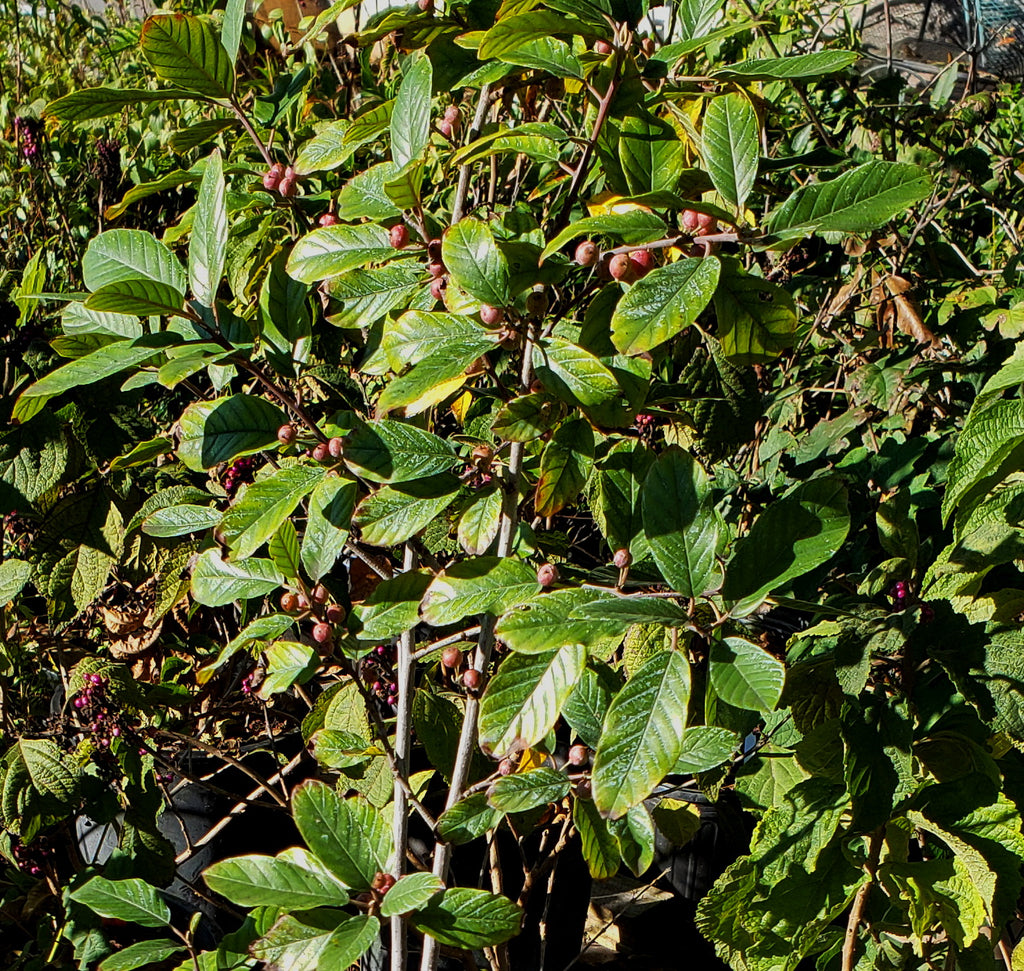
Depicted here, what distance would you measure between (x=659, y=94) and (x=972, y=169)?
4.74 feet

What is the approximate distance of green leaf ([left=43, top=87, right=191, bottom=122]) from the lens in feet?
3.59

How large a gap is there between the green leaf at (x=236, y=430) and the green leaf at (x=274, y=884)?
1.27 feet

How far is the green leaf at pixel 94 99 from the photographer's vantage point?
3.59ft

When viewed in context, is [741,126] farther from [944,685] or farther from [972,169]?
[972,169]

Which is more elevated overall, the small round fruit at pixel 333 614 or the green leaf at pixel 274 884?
the small round fruit at pixel 333 614

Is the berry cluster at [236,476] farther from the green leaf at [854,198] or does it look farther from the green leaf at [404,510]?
the green leaf at [854,198]

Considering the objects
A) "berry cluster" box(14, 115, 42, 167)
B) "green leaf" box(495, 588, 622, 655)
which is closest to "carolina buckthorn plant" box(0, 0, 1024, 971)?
"green leaf" box(495, 588, 622, 655)

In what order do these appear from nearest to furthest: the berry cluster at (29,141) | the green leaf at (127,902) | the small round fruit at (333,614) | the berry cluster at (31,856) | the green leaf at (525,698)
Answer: the green leaf at (525,698), the small round fruit at (333,614), the green leaf at (127,902), the berry cluster at (31,856), the berry cluster at (29,141)

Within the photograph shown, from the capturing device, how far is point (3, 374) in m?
1.69

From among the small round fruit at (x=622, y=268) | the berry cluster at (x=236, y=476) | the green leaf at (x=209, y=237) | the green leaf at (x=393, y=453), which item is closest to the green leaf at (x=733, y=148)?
the small round fruit at (x=622, y=268)

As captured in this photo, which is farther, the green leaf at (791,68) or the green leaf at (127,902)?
the green leaf at (127,902)

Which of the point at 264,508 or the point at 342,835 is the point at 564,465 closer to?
the point at 264,508

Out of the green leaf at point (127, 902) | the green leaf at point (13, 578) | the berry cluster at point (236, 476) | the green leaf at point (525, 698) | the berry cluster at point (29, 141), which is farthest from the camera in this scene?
the berry cluster at point (29, 141)

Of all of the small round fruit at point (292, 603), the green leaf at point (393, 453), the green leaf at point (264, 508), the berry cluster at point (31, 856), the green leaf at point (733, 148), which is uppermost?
the green leaf at point (733, 148)
